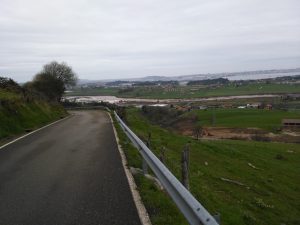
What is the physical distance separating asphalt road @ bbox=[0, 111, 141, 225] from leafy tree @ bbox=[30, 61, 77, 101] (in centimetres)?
5128

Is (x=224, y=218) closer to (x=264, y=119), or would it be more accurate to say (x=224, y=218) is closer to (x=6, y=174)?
Answer: (x=6, y=174)

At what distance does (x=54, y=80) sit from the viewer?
236 feet

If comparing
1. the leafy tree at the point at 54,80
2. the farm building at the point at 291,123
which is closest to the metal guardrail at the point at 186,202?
the leafy tree at the point at 54,80

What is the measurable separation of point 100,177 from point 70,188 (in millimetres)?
1145

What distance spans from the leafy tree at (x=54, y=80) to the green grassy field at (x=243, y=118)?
2954cm

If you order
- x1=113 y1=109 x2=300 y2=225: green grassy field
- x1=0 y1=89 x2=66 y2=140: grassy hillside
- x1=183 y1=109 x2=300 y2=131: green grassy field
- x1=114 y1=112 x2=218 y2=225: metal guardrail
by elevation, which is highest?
x1=114 y1=112 x2=218 y2=225: metal guardrail

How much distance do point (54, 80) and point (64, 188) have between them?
216ft

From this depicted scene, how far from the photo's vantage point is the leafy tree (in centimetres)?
6938

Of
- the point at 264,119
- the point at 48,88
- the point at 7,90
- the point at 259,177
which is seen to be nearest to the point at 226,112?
the point at 264,119

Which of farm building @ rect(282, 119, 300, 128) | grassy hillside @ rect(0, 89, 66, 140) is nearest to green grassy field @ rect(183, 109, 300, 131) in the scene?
farm building @ rect(282, 119, 300, 128)

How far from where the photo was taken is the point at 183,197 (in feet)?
17.0

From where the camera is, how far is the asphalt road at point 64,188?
6.31 metres

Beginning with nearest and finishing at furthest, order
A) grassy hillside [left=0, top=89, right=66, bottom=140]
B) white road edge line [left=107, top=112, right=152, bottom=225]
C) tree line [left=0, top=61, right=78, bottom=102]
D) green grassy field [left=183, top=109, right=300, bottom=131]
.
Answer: white road edge line [left=107, top=112, right=152, bottom=225] → grassy hillside [left=0, top=89, right=66, bottom=140] → tree line [left=0, top=61, right=78, bottom=102] → green grassy field [left=183, top=109, right=300, bottom=131]

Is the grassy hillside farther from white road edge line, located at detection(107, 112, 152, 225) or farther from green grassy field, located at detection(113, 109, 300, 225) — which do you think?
white road edge line, located at detection(107, 112, 152, 225)
